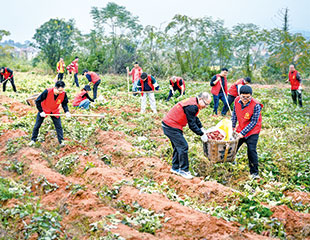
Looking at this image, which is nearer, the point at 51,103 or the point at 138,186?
the point at 138,186

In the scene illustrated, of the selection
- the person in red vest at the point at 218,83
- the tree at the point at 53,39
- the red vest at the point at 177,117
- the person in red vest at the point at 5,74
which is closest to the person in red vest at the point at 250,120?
the red vest at the point at 177,117

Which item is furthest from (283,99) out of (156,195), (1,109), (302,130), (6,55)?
(6,55)

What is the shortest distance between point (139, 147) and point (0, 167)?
3.02 m

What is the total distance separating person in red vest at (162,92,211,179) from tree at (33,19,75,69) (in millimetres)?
18689

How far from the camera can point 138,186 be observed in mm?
5375

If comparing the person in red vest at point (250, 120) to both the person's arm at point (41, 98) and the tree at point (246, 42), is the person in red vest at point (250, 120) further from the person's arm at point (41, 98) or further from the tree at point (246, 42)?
the tree at point (246, 42)

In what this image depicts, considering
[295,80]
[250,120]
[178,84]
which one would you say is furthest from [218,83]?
[250,120]

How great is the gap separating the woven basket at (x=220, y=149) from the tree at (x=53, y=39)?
1926 cm

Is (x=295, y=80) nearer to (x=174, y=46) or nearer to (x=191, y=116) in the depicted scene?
(x=191, y=116)

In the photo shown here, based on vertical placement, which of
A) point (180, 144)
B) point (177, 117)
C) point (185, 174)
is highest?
point (177, 117)

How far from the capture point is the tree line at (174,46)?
19531 millimetres

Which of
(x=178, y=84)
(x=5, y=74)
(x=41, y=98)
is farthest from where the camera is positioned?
(x=5, y=74)

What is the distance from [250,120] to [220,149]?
812mm

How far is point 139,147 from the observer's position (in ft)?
25.4
